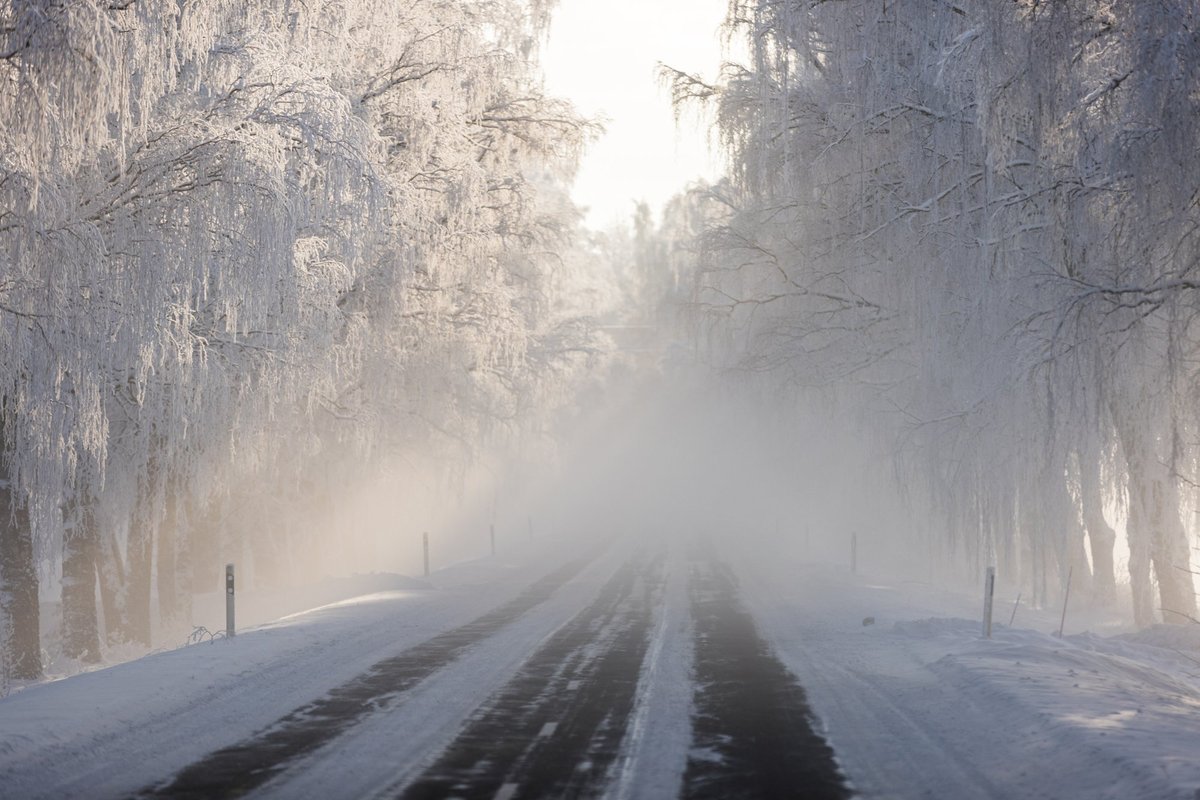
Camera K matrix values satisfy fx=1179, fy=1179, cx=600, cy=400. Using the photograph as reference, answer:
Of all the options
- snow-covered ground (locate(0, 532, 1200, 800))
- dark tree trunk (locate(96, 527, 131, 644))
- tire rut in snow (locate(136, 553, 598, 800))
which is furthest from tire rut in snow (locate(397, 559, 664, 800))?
dark tree trunk (locate(96, 527, 131, 644))

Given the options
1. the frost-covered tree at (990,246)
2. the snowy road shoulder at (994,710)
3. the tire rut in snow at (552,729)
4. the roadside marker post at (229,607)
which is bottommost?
the snowy road shoulder at (994,710)

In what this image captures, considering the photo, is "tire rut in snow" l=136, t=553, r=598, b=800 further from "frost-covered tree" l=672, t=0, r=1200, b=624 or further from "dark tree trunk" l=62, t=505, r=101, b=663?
"frost-covered tree" l=672, t=0, r=1200, b=624

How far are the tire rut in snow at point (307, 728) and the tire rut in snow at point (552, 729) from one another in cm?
92

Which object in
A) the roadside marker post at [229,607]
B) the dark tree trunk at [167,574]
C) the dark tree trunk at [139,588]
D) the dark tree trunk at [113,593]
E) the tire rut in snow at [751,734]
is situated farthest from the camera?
the dark tree trunk at [167,574]

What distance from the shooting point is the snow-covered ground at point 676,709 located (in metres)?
7.02

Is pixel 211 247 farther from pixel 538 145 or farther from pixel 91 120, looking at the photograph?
pixel 538 145

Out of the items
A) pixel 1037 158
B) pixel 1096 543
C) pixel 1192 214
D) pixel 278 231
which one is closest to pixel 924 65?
pixel 1037 158

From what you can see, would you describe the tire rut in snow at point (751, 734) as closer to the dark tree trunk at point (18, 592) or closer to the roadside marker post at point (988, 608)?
the roadside marker post at point (988, 608)

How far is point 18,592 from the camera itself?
14.9 metres

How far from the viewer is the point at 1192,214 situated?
9.92 meters

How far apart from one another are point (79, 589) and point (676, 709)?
38.3 feet

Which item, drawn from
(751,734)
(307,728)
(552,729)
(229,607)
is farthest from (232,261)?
(751,734)

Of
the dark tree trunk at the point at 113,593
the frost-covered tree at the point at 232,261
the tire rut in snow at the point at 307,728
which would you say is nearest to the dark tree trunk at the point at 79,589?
the frost-covered tree at the point at 232,261

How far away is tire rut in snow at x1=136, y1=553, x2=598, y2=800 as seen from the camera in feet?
22.3
